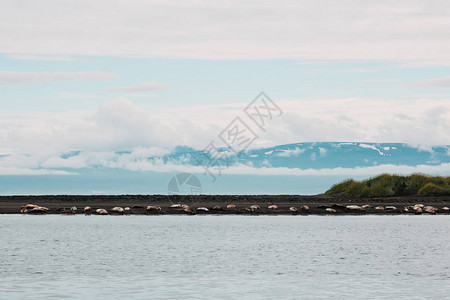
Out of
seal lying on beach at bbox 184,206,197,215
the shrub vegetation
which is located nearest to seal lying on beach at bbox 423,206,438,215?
the shrub vegetation

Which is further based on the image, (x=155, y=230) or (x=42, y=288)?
(x=155, y=230)

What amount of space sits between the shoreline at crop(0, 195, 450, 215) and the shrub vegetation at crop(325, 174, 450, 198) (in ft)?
3.00

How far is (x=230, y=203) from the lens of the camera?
A: 56.4 meters

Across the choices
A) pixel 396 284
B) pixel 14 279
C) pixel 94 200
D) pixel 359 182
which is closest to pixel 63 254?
pixel 14 279

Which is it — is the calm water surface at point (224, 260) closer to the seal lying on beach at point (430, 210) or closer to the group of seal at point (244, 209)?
the group of seal at point (244, 209)

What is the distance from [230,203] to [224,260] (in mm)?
30833

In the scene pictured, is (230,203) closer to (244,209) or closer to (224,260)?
(244,209)

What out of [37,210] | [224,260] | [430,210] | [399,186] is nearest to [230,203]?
[399,186]

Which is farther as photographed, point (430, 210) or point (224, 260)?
point (430, 210)

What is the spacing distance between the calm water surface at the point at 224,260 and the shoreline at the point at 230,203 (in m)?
6.60

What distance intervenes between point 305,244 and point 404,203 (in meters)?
26.1

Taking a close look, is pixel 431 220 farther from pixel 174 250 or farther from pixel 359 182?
pixel 174 250

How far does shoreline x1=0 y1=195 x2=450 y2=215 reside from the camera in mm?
50969

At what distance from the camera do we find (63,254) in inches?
1067
